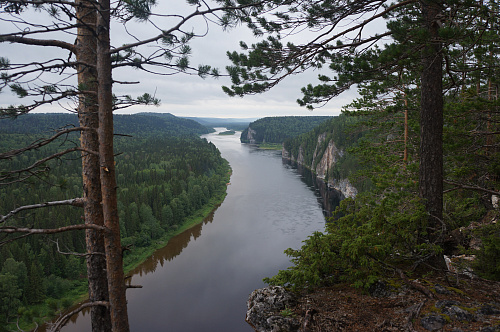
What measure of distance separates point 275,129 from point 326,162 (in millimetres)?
99157

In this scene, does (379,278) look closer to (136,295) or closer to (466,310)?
(466,310)

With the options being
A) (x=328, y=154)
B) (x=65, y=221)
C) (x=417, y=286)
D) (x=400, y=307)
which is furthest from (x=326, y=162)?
(x=400, y=307)

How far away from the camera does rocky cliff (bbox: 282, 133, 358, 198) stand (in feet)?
181

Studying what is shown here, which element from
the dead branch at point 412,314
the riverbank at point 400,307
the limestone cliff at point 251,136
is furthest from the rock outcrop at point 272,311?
the limestone cliff at point 251,136

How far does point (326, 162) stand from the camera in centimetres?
7456

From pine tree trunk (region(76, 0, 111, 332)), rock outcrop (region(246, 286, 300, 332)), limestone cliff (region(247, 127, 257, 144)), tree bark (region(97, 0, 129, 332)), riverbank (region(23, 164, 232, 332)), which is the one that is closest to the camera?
tree bark (region(97, 0, 129, 332))

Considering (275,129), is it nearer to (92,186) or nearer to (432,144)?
(432,144)

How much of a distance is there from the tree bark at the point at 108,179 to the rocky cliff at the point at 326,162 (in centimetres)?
4914

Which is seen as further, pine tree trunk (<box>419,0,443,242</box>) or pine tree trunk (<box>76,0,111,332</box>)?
pine tree trunk (<box>419,0,443,242</box>)

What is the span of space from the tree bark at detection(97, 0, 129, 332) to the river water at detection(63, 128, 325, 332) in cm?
1713

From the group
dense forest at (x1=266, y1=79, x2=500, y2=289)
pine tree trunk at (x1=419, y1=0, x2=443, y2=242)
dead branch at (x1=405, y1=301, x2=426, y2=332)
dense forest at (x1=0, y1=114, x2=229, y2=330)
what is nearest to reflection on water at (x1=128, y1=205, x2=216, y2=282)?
dense forest at (x1=0, y1=114, x2=229, y2=330)

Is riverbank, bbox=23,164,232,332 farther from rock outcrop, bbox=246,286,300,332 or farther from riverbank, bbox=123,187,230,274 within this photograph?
rock outcrop, bbox=246,286,300,332

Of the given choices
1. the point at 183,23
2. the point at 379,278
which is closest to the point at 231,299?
the point at 379,278

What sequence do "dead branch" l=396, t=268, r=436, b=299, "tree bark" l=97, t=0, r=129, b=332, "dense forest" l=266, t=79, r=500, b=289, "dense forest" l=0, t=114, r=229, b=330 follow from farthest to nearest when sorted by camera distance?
"dense forest" l=0, t=114, r=229, b=330 → "dense forest" l=266, t=79, r=500, b=289 → "dead branch" l=396, t=268, r=436, b=299 → "tree bark" l=97, t=0, r=129, b=332
